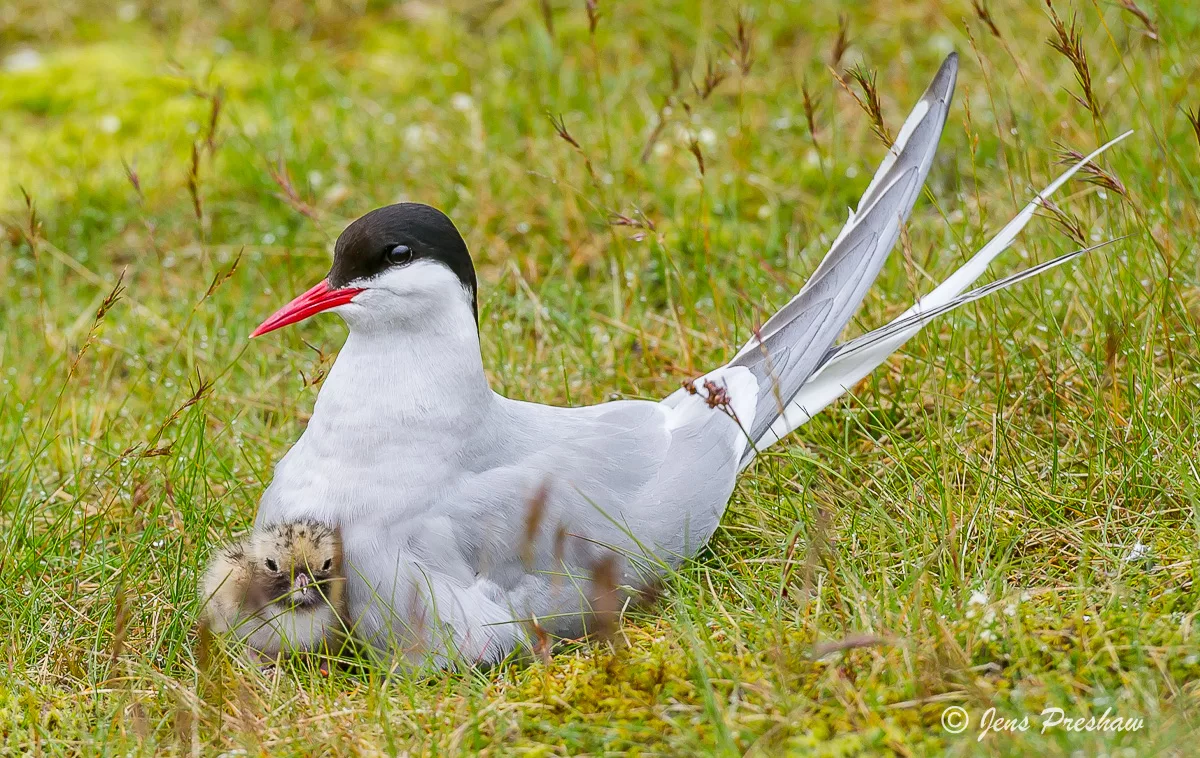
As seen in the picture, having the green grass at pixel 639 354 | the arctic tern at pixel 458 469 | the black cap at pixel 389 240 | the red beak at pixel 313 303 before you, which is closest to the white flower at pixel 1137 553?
the green grass at pixel 639 354

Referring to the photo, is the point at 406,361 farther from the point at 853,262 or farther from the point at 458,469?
the point at 853,262

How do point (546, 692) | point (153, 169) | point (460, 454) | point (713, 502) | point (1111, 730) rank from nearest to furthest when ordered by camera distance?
point (1111, 730) < point (546, 692) < point (460, 454) < point (713, 502) < point (153, 169)

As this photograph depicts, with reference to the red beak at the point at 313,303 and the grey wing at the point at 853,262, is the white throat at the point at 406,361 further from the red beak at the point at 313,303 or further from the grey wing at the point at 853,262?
the grey wing at the point at 853,262

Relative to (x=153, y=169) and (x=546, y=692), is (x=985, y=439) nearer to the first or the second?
(x=546, y=692)

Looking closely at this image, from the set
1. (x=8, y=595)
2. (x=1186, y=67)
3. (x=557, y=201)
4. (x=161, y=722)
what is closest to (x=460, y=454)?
(x=161, y=722)

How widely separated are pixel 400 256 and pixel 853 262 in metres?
1.11

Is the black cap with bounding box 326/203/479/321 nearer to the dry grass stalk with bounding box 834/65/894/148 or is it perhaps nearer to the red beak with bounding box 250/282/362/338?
the red beak with bounding box 250/282/362/338

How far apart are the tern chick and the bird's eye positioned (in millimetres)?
585

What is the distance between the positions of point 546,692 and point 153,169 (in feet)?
11.2

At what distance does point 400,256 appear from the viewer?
2.73 metres

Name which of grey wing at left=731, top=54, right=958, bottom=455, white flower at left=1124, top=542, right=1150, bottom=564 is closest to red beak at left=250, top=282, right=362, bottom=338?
grey wing at left=731, top=54, right=958, bottom=455

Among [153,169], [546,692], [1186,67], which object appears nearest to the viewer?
[546,692]

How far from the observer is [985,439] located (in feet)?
10.3

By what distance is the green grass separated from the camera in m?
2.35
